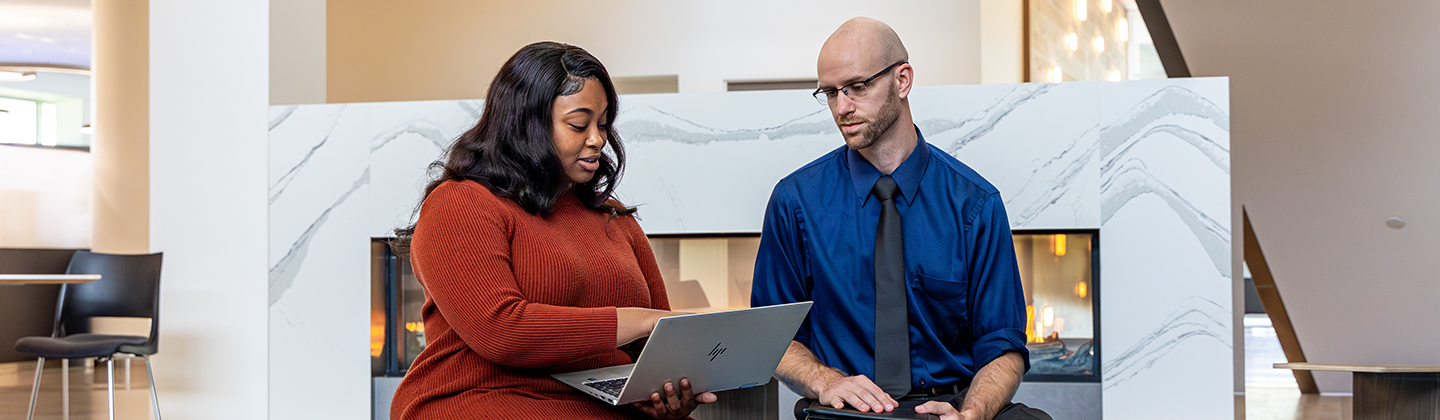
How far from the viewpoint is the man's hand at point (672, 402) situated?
1510 mm

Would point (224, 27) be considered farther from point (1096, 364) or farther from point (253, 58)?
point (1096, 364)

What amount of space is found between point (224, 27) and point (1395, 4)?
178 inches

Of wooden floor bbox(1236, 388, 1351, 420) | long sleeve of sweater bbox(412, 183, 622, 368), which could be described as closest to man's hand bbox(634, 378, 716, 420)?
long sleeve of sweater bbox(412, 183, 622, 368)

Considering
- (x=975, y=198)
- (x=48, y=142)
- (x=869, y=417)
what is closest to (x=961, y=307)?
(x=975, y=198)

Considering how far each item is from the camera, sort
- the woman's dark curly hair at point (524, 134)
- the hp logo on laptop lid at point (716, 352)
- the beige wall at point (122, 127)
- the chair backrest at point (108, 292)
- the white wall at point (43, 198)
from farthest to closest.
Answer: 1. the white wall at point (43, 198)
2. the beige wall at point (122, 127)
3. the chair backrest at point (108, 292)
4. the woman's dark curly hair at point (524, 134)
5. the hp logo on laptop lid at point (716, 352)

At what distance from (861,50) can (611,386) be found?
76cm

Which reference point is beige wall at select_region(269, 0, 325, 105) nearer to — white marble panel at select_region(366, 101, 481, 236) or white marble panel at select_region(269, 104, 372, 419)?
white marble panel at select_region(269, 104, 372, 419)

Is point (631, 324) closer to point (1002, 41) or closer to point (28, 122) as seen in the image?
point (1002, 41)

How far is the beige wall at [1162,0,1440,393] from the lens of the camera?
4402 mm

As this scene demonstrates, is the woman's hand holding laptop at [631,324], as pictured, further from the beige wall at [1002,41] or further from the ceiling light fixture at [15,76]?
the ceiling light fixture at [15,76]

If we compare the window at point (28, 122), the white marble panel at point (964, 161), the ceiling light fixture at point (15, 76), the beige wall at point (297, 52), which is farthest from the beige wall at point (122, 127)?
the white marble panel at point (964, 161)

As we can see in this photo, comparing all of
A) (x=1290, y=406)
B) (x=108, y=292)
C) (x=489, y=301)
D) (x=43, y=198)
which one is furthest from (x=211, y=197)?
(x=43, y=198)

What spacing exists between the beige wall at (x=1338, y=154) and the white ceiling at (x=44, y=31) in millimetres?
7948

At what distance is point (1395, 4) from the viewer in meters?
4.24
